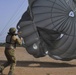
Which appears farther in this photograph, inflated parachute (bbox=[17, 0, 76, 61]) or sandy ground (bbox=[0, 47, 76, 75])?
inflated parachute (bbox=[17, 0, 76, 61])

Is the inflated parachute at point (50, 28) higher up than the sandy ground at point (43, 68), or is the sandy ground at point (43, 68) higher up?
the inflated parachute at point (50, 28)

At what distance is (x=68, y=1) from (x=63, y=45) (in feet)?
8.99

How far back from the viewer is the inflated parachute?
18.5 metres

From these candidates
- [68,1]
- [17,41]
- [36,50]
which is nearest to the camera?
[17,41]

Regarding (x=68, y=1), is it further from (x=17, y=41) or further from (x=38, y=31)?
(x=17, y=41)

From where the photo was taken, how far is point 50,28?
1945 cm

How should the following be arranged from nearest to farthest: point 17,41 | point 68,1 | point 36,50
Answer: point 17,41
point 36,50
point 68,1

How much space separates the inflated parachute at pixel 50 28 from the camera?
1848cm

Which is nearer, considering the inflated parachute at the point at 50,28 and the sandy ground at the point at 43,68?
the sandy ground at the point at 43,68

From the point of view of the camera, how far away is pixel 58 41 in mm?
19422

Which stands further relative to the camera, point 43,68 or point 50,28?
point 50,28

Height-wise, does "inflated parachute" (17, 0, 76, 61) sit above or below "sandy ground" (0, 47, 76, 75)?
above

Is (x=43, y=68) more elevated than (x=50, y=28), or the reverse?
(x=50, y=28)

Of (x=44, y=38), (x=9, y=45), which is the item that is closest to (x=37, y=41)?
(x=44, y=38)
